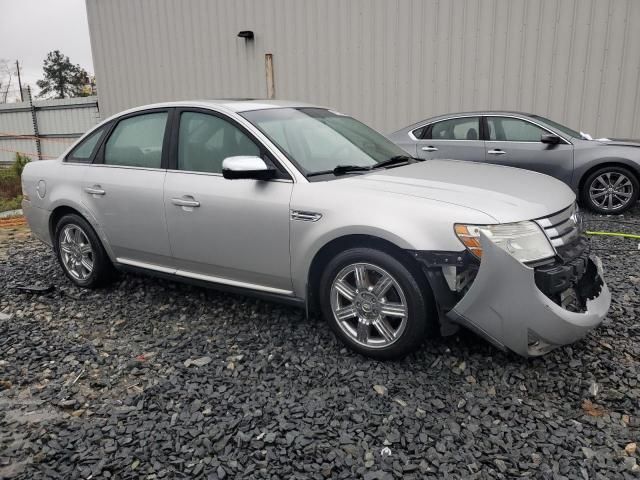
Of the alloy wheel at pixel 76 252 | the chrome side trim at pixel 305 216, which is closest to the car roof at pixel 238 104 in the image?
the chrome side trim at pixel 305 216

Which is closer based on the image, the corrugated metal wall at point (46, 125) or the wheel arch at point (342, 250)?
the wheel arch at point (342, 250)

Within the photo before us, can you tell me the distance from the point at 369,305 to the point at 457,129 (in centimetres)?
574

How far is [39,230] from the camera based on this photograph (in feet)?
16.3

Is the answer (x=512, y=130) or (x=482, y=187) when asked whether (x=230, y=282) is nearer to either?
(x=482, y=187)

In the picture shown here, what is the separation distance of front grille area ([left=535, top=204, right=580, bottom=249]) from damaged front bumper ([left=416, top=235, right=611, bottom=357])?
0.14 m

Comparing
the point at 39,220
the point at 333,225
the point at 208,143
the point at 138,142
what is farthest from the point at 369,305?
the point at 39,220

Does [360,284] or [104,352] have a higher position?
[360,284]

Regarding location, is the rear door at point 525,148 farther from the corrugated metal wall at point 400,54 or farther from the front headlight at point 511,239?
the front headlight at point 511,239

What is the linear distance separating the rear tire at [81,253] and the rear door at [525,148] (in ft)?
18.5

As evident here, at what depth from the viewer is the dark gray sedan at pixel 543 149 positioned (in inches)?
286

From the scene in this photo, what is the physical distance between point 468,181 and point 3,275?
4615 mm

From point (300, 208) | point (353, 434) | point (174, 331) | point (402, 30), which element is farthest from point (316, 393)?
point (402, 30)

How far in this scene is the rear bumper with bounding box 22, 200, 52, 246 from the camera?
4855 mm

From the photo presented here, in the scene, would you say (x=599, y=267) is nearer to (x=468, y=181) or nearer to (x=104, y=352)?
(x=468, y=181)
